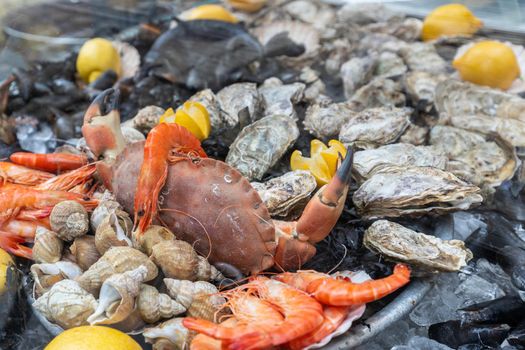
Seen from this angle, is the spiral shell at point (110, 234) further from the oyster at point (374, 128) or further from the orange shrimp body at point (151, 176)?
the oyster at point (374, 128)

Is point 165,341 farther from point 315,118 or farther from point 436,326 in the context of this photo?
point 315,118

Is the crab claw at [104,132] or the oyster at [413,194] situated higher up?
the crab claw at [104,132]

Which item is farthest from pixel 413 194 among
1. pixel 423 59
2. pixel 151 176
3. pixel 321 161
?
pixel 423 59

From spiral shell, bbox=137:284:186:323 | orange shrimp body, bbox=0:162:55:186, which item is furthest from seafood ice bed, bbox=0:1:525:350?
orange shrimp body, bbox=0:162:55:186

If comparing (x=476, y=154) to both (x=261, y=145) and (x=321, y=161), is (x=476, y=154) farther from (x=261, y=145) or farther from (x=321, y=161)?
(x=261, y=145)

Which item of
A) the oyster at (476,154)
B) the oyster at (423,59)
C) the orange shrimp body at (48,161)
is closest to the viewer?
the oyster at (476,154)

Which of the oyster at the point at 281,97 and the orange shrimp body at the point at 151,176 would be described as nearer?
the orange shrimp body at the point at 151,176

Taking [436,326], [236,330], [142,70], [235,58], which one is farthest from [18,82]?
[436,326]

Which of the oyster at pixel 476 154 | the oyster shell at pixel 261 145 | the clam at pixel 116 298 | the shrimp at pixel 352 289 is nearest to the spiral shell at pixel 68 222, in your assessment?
Answer: the clam at pixel 116 298

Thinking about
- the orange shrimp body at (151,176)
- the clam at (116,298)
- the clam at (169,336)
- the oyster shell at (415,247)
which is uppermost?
the orange shrimp body at (151,176)
